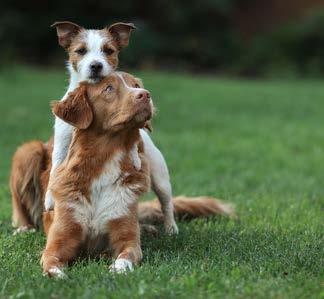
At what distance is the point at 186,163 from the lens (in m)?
11.0

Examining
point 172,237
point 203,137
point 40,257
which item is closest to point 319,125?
point 203,137

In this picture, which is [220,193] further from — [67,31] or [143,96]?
[143,96]

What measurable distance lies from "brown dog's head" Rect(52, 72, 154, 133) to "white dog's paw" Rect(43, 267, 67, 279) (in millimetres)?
1010

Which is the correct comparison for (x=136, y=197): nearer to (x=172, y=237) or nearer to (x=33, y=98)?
(x=172, y=237)

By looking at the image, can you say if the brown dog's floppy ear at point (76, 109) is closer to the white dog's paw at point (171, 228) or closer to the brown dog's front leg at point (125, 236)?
the brown dog's front leg at point (125, 236)

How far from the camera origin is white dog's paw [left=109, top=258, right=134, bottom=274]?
5.05 m

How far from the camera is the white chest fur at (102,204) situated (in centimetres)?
559

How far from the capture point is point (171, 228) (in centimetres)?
666

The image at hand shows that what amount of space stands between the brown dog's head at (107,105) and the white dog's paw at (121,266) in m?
0.90

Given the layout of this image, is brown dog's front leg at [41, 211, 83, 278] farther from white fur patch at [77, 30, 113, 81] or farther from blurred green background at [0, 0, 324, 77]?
blurred green background at [0, 0, 324, 77]

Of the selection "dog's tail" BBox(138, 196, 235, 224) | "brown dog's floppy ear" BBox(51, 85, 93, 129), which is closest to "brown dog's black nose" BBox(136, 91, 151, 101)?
"brown dog's floppy ear" BBox(51, 85, 93, 129)

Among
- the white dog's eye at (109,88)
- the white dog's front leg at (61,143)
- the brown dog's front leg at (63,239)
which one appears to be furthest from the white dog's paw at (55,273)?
the white dog's eye at (109,88)

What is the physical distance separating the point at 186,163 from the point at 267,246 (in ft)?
16.9

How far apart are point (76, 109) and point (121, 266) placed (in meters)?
1.14
